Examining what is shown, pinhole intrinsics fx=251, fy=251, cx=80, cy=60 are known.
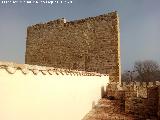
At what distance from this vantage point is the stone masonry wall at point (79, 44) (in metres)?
14.2

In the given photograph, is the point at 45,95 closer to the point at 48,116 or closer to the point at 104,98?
the point at 48,116

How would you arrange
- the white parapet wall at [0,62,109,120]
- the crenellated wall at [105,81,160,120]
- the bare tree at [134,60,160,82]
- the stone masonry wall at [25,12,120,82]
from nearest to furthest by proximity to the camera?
the white parapet wall at [0,62,109,120]
the crenellated wall at [105,81,160,120]
the stone masonry wall at [25,12,120,82]
the bare tree at [134,60,160,82]

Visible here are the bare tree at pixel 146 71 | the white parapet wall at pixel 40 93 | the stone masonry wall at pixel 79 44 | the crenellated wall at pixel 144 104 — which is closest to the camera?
the white parapet wall at pixel 40 93

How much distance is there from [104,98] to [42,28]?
802 cm

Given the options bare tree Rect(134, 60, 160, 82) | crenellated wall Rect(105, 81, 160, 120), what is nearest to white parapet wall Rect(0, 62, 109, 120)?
crenellated wall Rect(105, 81, 160, 120)

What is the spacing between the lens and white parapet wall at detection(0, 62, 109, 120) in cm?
387

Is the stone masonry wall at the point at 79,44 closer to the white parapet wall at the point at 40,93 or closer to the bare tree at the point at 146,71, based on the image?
the white parapet wall at the point at 40,93

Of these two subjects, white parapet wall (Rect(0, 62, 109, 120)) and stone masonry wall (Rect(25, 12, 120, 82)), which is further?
stone masonry wall (Rect(25, 12, 120, 82))

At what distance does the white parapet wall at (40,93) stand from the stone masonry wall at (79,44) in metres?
6.32

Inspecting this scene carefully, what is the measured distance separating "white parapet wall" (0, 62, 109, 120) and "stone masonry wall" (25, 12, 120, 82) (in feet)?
A: 20.7

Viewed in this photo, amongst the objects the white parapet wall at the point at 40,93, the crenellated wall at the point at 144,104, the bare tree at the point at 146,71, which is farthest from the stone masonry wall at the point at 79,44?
the bare tree at the point at 146,71

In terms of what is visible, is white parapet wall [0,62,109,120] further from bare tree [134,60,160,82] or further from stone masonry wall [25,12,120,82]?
bare tree [134,60,160,82]

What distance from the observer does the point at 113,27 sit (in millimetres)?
14266

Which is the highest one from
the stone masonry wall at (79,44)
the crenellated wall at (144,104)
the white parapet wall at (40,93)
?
the stone masonry wall at (79,44)
